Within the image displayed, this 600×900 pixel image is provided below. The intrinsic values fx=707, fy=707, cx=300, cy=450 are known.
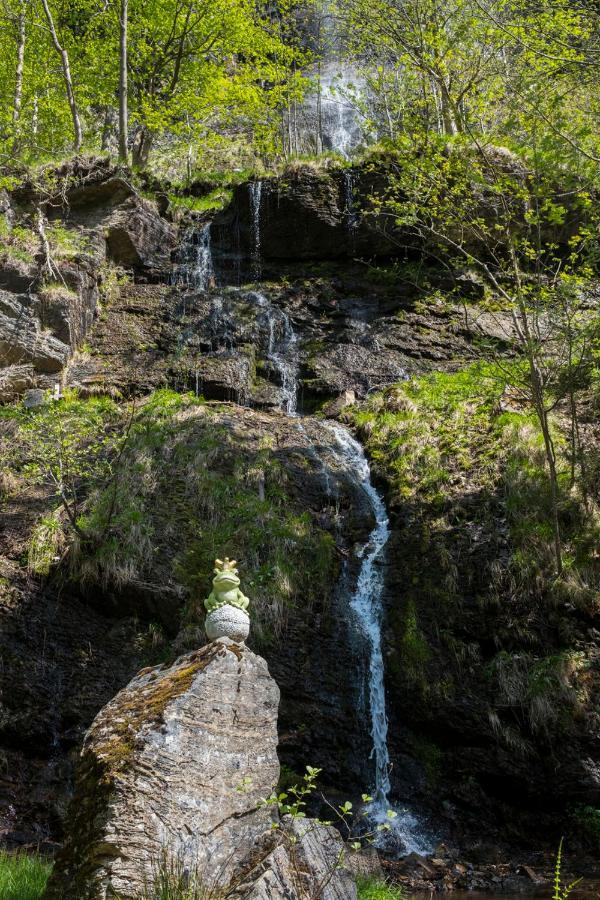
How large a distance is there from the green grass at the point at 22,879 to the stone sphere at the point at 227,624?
5.65 ft

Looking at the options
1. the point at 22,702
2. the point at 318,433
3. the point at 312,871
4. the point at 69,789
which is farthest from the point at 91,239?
the point at 312,871

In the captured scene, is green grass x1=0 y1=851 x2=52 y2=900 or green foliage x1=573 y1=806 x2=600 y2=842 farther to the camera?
green foliage x1=573 y1=806 x2=600 y2=842

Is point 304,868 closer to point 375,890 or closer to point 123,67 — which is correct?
point 375,890

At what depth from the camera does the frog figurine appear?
4.92 m

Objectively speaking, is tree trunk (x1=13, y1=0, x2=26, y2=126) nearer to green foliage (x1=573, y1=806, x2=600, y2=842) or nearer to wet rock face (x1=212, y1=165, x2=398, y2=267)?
wet rock face (x1=212, y1=165, x2=398, y2=267)

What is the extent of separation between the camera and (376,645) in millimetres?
8219

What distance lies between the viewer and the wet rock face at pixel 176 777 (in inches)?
139

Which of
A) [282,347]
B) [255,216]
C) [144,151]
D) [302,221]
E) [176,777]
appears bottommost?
[176,777]

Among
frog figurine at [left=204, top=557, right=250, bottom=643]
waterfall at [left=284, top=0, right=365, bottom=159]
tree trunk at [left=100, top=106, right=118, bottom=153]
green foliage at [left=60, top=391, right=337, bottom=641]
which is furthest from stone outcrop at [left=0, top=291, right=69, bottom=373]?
waterfall at [left=284, top=0, right=365, bottom=159]

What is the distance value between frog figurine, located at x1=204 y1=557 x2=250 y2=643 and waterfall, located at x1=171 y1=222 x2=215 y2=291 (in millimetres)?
10582

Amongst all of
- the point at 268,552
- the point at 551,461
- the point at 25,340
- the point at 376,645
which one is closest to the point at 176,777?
the point at 376,645

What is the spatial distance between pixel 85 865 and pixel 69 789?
364 centimetres

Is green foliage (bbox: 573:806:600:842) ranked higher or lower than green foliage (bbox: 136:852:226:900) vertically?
lower

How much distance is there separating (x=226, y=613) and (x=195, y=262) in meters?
11.8
